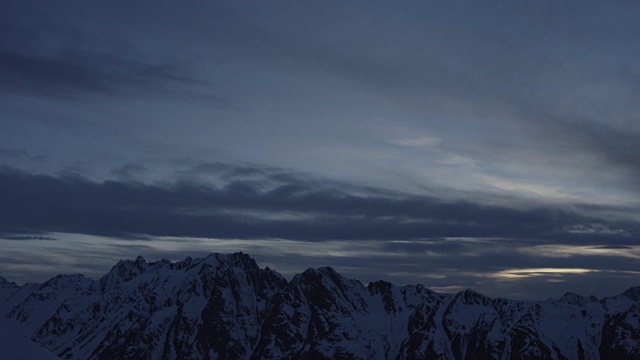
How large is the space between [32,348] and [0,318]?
3.05 metres

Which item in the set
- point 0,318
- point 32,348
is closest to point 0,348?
point 32,348

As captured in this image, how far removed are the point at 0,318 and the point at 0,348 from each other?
2.91 metres

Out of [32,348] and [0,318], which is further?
[0,318]

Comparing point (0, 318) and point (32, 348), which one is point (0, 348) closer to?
point (32, 348)

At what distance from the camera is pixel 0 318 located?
20781mm

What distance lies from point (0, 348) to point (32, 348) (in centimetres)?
87

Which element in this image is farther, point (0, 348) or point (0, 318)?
point (0, 318)

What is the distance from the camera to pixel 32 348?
18609 mm

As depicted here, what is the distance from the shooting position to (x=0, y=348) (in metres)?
18.2
